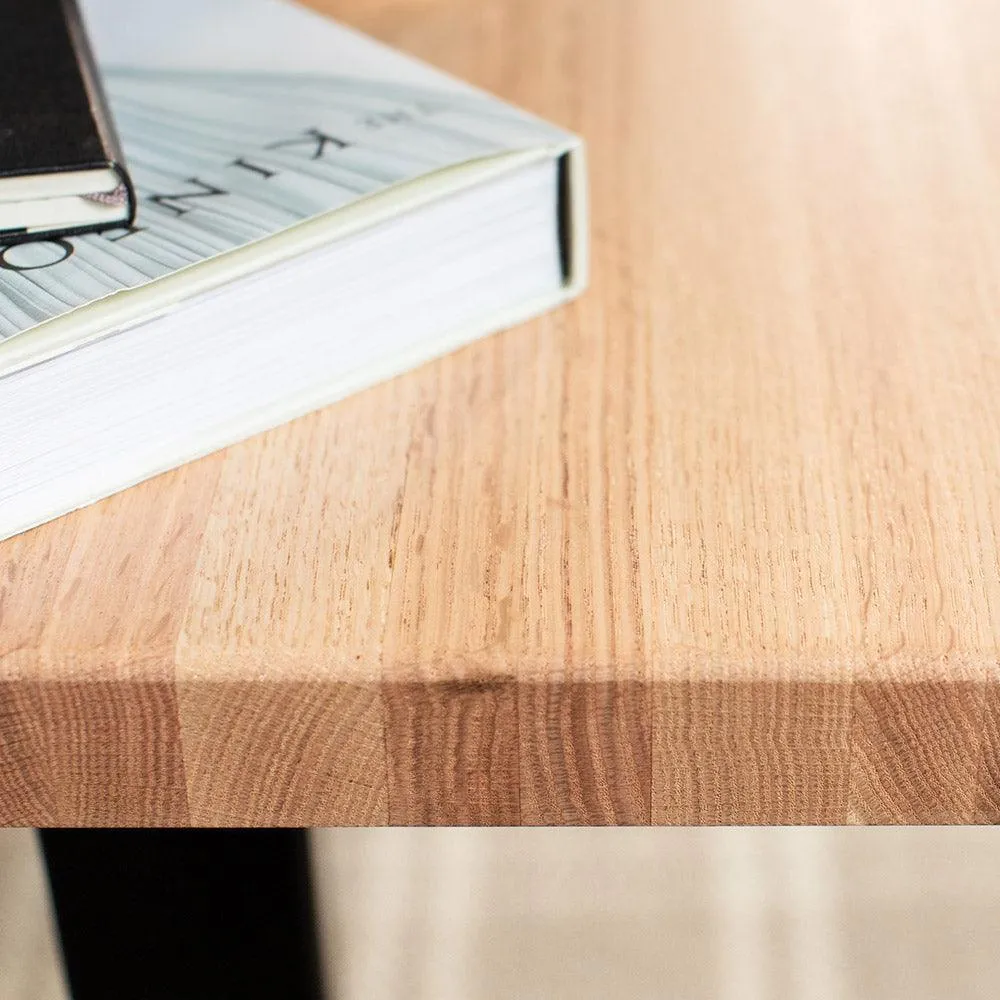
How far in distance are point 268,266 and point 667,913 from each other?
357 millimetres

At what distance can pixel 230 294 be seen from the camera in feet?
1.22

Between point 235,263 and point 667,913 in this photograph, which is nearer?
point 235,263

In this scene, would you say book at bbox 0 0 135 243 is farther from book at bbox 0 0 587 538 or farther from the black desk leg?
the black desk leg

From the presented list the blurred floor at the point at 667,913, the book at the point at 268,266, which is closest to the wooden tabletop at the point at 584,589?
the book at the point at 268,266

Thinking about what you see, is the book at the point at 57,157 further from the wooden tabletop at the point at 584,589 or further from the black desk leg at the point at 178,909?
the black desk leg at the point at 178,909

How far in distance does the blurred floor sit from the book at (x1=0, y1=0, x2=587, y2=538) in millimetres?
189

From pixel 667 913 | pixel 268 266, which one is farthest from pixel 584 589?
pixel 667 913

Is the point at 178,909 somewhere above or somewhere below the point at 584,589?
below

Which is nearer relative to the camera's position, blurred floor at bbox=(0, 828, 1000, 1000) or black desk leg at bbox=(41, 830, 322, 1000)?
black desk leg at bbox=(41, 830, 322, 1000)

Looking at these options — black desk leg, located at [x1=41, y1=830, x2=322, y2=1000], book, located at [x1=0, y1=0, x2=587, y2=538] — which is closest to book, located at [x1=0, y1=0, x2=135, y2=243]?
book, located at [x1=0, y1=0, x2=587, y2=538]

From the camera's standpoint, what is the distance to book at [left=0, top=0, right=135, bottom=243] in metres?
0.38

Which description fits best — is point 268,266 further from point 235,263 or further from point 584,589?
point 584,589

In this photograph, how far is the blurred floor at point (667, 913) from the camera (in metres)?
0.54

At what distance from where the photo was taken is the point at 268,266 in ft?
1.22
